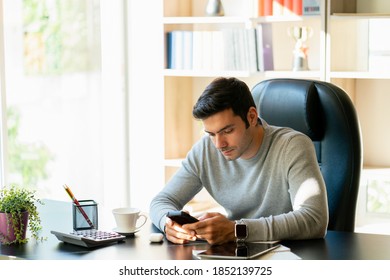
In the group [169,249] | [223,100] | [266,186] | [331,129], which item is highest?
[223,100]

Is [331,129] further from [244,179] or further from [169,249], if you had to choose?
[169,249]

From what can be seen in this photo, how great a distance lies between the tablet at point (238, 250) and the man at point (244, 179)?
0.04 meters

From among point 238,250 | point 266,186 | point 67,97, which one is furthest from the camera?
point 67,97

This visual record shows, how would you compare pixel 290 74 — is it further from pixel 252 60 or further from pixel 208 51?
pixel 208 51

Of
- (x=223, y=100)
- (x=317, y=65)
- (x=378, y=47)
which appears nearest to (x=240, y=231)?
(x=223, y=100)

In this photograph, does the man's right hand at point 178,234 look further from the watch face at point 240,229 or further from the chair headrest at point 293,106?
the chair headrest at point 293,106

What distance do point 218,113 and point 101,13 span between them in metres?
2.64

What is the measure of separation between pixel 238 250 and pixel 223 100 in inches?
22.4

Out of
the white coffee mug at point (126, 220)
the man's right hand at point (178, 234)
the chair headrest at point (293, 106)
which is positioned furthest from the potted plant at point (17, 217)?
the chair headrest at point (293, 106)

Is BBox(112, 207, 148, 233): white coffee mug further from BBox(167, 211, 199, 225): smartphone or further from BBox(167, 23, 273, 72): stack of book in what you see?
BBox(167, 23, 273, 72): stack of book

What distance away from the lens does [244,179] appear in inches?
105

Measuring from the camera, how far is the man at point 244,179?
7.53ft

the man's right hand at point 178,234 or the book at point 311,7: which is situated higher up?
the book at point 311,7
